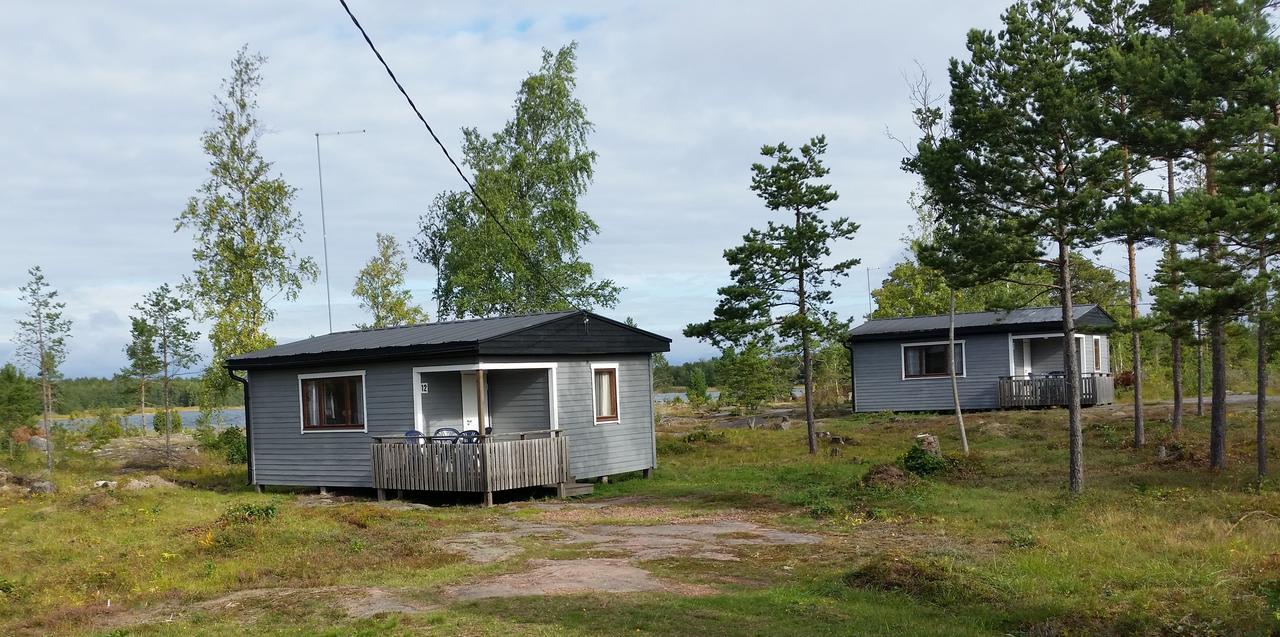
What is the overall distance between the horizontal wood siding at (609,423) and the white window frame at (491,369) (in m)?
0.18

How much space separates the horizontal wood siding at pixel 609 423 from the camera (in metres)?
19.0

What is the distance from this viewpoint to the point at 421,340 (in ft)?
60.8

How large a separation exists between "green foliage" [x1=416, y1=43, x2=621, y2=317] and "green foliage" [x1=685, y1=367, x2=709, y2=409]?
16.0 m

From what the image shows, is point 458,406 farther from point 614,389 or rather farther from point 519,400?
point 614,389

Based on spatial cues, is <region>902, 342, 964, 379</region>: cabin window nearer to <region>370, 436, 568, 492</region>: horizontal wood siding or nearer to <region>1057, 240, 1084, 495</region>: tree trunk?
<region>1057, 240, 1084, 495</region>: tree trunk

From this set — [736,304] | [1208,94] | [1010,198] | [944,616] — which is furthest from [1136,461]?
[944,616]

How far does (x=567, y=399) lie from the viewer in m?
18.9

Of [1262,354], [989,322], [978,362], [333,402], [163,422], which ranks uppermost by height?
Result: [989,322]

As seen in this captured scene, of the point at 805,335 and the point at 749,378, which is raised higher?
the point at 805,335

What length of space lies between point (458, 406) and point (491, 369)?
1747 mm

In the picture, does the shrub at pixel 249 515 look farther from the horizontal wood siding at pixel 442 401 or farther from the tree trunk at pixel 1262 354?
the tree trunk at pixel 1262 354

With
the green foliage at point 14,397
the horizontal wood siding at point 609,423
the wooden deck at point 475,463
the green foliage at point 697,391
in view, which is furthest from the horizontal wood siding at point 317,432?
the green foliage at point 697,391

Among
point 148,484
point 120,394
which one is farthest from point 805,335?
point 120,394

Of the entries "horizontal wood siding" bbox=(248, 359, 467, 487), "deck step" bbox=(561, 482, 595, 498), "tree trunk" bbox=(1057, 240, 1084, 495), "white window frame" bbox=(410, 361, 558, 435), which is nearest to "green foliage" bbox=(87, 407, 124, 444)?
"horizontal wood siding" bbox=(248, 359, 467, 487)
